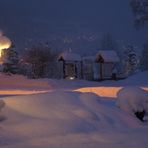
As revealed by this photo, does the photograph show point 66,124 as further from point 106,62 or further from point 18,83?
point 106,62

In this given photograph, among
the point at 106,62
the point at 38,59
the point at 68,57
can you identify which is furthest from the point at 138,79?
the point at 38,59

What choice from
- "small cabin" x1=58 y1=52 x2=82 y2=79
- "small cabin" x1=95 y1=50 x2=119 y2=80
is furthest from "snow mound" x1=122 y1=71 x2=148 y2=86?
"small cabin" x1=58 y1=52 x2=82 y2=79

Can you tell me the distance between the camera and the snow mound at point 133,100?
11.8 m

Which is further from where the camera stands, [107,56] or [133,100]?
[107,56]

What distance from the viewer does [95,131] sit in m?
9.31

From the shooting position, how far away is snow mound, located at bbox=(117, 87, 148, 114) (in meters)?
11.8

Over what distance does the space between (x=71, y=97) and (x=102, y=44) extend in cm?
7587

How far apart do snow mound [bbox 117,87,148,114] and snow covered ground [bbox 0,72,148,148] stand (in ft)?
1.41

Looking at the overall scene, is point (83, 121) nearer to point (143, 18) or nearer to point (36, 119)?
point (36, 119)

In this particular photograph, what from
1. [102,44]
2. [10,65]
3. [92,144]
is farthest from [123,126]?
[102,44]

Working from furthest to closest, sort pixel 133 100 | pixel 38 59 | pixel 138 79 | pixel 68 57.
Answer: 1. pixel 38 59
2. pixel 68 57
3. pixel 138 79
4. pixel 133 100

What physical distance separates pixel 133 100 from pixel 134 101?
41mm

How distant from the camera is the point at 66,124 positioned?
952cm

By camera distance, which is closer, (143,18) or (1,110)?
(1,110)
